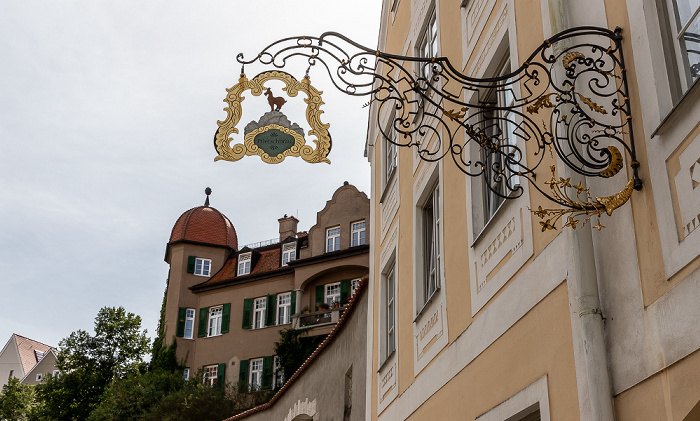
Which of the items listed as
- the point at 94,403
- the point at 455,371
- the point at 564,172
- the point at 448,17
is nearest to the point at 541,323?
the point at 564,172

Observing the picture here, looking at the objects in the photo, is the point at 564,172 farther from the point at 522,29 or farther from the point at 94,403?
the point at 94,403

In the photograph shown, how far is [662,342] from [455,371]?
3911 mm

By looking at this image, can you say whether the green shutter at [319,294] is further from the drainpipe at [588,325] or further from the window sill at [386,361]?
the drainpipe at [588,325]

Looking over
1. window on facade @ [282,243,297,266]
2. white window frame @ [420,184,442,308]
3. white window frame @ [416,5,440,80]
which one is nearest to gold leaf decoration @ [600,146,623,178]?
white window frame @ [420,184,442,308]

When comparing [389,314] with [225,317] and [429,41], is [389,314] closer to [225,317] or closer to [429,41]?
[429,41]

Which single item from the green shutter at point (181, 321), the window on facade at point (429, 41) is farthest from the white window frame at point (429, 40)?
the green shutter at point (181, 321)

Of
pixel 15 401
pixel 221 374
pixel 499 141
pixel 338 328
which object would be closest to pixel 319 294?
pixel 221 374

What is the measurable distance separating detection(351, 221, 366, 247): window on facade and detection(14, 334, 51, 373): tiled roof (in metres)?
43.6

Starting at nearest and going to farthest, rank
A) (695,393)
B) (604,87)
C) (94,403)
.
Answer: (695,393) < (604,87) < (94,403)

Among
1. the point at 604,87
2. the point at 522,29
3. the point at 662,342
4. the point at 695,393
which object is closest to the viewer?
the point at 695,393

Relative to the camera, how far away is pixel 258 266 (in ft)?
158

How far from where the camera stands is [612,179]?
545 cm

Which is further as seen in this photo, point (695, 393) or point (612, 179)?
point (612, 179)

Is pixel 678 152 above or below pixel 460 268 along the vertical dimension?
below
